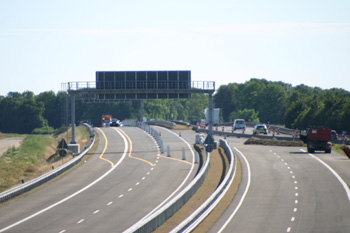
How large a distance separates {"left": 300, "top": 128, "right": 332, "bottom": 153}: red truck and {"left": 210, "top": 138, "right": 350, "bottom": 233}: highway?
2.79ft

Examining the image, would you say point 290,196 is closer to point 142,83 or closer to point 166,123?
point 142,83

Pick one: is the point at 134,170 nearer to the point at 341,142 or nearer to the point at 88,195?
the point at 88,195

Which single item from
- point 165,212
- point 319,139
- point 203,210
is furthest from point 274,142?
point 165,212

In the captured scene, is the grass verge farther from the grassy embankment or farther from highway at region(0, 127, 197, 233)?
the grassy embankment

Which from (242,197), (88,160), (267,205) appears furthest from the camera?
(88,160)

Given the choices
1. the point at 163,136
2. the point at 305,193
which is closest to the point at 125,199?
the point at 305,193

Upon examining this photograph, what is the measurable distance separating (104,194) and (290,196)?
12.5 m

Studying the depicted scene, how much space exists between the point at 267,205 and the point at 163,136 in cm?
5538

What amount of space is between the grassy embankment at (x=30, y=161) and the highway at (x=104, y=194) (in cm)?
448

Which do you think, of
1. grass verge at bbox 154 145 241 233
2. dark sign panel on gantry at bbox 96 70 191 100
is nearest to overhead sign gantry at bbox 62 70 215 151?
dark sign panel on gantry at bbox 96 70 191 100

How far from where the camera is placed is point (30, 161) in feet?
250

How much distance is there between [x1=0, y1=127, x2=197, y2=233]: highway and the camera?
106 ft

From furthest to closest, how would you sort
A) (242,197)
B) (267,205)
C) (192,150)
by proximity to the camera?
1. (192,150)
2. (242,197)
3. (267,205)

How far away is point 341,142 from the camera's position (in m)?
71.2
